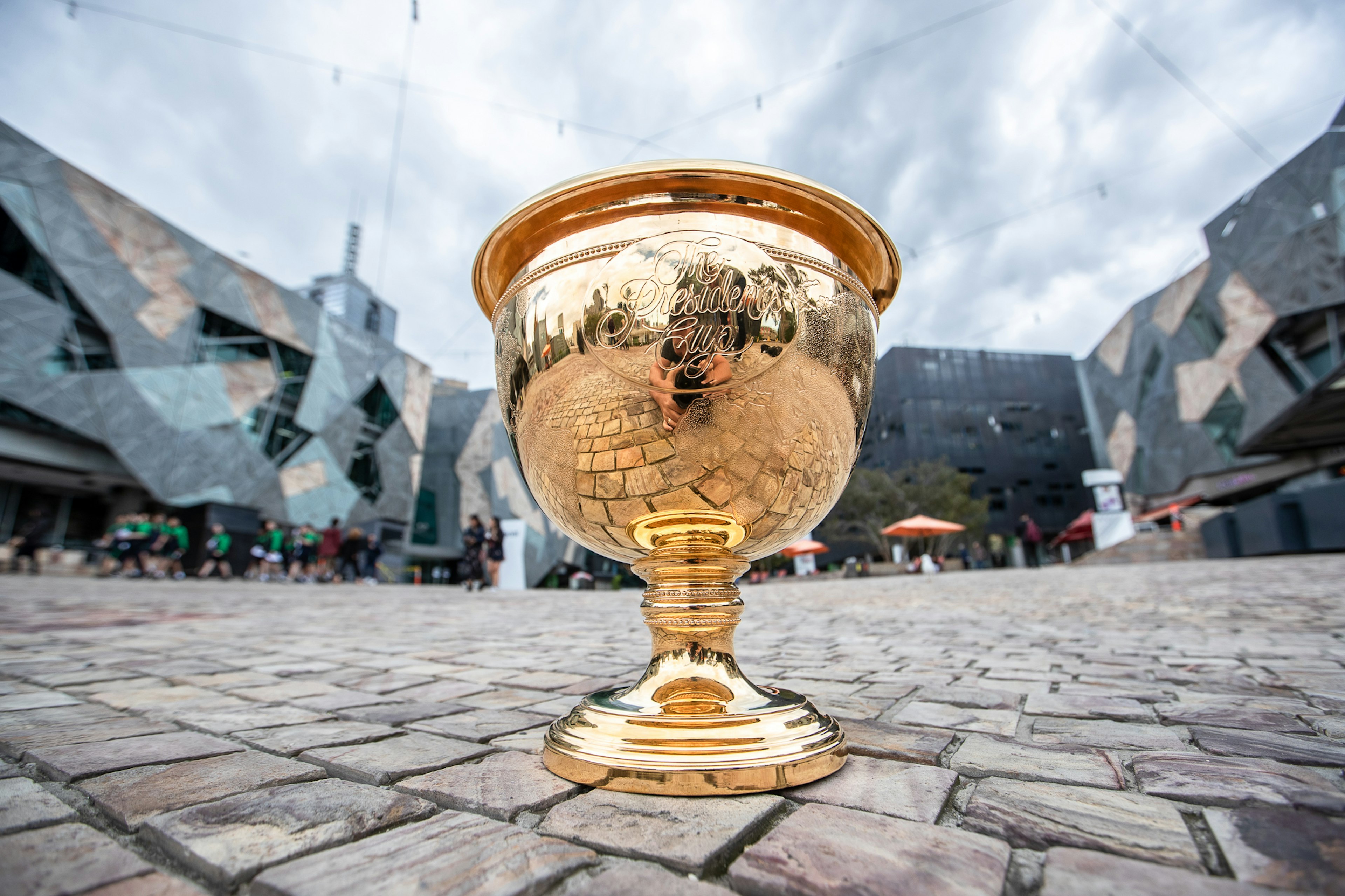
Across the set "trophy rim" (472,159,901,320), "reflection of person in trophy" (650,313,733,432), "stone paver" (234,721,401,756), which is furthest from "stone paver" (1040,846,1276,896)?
"stone paver" (234,721,401,756)

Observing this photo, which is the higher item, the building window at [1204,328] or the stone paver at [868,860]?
the building window at [1204,328]

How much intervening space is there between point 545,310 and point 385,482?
103 ft

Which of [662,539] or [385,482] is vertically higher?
[385,482]

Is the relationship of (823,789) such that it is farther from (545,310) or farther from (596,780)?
(545,310)

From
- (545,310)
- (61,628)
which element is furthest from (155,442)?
(545,310)

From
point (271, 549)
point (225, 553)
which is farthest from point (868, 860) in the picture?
point (225, 553)

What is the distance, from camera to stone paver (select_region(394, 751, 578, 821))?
968 mm

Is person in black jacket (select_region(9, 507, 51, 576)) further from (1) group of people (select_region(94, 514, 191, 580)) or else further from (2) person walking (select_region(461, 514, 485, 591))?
(2) person walking (select_region(461, 514, 485, 591))

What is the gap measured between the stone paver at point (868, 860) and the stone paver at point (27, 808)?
1.00 meters

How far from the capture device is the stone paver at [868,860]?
2.27 ft

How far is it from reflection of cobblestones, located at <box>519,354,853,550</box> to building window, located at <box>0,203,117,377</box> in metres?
25.1

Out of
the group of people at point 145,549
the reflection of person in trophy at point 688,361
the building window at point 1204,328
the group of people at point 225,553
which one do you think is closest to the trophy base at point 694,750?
the reflection of person in trophy at point 688,361

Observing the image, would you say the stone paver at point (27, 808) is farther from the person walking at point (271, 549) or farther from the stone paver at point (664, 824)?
the person walking at point (271, 549)

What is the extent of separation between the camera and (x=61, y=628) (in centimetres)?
395
